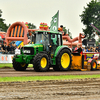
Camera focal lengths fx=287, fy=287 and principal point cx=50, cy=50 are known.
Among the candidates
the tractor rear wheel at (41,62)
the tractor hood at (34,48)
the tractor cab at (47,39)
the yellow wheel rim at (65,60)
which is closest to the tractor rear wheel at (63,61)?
the yellow wheel rim at (65,60)

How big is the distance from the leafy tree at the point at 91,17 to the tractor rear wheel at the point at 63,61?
50.3 meters

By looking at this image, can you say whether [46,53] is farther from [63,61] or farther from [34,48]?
A: [63,61]

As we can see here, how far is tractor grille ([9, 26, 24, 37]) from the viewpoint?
33.9m

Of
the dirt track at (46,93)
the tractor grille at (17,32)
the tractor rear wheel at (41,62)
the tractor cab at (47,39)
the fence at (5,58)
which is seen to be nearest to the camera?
the dirt track at (46,93)

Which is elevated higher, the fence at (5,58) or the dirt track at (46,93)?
the fence at (5,58)

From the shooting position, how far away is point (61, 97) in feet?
23.2

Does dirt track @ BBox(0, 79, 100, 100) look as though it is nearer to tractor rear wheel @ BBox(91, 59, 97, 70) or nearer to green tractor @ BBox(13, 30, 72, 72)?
green tractor @ BBox(13, 30, 72, 72)

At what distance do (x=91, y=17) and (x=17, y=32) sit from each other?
35.9 metres

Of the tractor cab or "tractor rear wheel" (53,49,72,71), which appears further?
"tractor rear wheel" (53,49,72,71)

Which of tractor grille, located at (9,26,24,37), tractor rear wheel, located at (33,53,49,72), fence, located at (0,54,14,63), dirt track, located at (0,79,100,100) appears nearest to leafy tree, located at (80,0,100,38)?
tractor grille, located at (9,26,24,37)

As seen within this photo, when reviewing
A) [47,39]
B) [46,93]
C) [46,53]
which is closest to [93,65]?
[46,53]

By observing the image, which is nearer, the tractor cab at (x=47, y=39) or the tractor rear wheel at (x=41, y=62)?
the tractor rear wheel at (x=41, y=62)

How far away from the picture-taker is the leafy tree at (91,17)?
6575 centimetres

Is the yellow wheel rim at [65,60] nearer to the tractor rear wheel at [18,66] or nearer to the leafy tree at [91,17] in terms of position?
the tractor rear wheel at [18,66]
